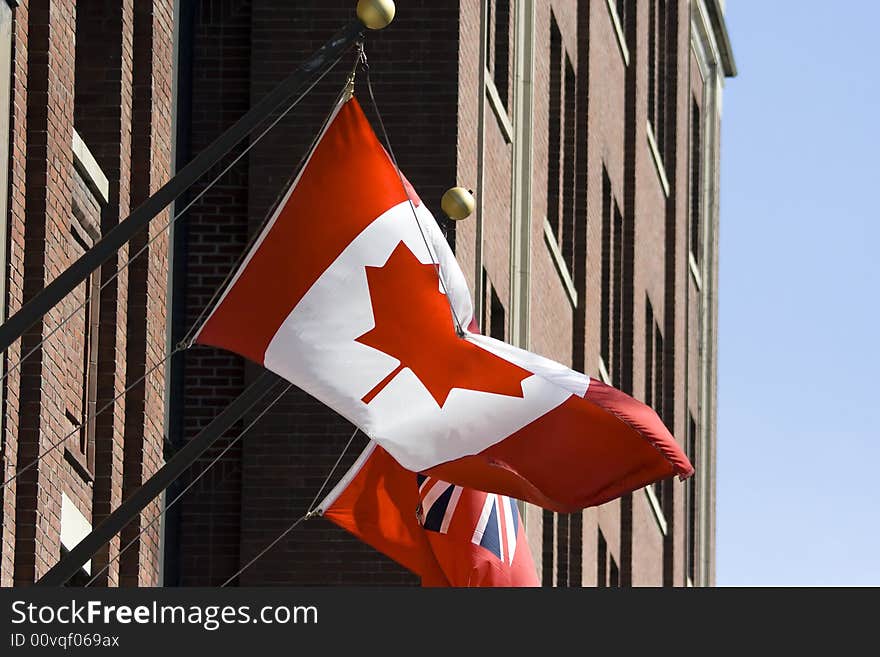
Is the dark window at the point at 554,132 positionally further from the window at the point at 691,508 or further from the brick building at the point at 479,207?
the window at the point at 691,508

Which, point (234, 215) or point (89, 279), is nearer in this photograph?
point (89, 279)

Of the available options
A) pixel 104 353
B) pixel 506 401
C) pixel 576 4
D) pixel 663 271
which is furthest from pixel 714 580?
pixel 506 401

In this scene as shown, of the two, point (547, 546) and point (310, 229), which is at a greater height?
point (547, 546)

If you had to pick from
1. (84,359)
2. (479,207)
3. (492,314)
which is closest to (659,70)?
(492,314)

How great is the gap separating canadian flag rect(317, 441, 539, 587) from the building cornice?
35.8 m

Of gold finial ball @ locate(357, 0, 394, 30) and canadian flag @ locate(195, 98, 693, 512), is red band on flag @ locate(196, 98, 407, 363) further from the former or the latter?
gold finial ball @ locate(357, 0, 394, 30)

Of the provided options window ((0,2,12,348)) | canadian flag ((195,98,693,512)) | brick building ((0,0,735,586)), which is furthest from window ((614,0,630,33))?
canadian flag ((195,98,693,512))

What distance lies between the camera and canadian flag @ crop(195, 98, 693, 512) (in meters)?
11.9

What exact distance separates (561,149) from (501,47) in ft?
16.4

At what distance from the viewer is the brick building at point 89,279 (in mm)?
15039

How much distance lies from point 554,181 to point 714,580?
73.9ft

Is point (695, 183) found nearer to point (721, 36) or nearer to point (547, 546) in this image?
point (721, 36)

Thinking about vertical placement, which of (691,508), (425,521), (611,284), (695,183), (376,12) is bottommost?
(425,521)

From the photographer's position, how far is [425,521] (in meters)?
14.3
